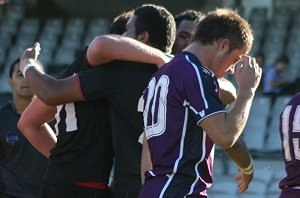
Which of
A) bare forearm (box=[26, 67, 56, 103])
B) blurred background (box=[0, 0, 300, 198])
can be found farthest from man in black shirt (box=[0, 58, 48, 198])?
blurred background (box=[0, 0, 300, 198])

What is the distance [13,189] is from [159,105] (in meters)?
2.61

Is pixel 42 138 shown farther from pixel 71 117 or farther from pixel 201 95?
pixel 201 95

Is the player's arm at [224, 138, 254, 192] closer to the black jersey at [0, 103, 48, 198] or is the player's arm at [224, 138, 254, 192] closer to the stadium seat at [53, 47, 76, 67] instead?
the black jersey at [0, 103, 48, 198]

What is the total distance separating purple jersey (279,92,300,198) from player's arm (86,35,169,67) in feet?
3.76

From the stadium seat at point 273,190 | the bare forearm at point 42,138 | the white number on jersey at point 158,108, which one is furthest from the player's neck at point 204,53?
the stadium seat at point 273,190

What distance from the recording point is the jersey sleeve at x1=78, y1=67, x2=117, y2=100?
441 centimetres

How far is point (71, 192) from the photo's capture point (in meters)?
4.52

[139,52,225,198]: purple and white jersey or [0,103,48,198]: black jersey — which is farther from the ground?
[139,52,225,198]: purple and white jersey

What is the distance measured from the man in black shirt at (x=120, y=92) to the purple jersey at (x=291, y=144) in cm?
111

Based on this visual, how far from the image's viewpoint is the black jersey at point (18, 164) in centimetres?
618

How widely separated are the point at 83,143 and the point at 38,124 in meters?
0.52

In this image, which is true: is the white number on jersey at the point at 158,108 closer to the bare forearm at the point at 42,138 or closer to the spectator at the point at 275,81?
the bare forearm at the point at 42,138

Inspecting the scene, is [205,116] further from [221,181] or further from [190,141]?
[221,181]

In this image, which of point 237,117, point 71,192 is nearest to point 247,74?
point 237,117
